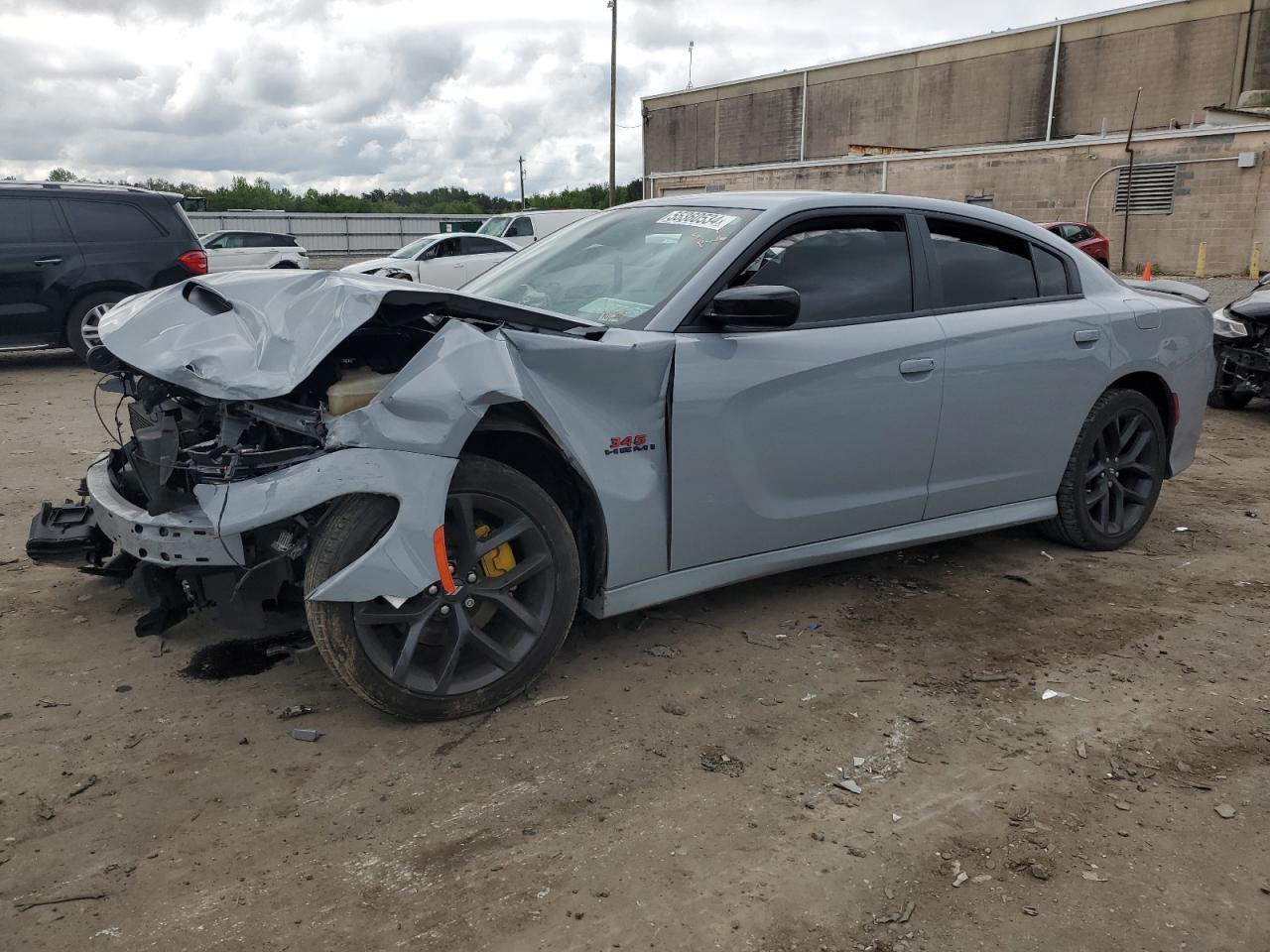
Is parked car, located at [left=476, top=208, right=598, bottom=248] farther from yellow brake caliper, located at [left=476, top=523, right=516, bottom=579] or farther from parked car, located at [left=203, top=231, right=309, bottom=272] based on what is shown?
yellow brake caliper, located at [left=476, top=523, right=516, bottom=579]

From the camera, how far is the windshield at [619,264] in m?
3.59

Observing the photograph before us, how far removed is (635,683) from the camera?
343 centimetres

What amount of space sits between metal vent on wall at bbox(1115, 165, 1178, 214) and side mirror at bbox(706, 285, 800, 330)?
26892 mm

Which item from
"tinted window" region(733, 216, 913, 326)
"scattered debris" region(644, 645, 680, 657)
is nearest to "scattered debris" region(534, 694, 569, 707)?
"scattered debris" region(644, 645, 680, 657)

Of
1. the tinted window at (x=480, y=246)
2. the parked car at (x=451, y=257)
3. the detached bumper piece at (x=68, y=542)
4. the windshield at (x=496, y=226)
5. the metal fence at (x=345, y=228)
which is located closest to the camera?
the detached bumper piece at (x=68, y=542)

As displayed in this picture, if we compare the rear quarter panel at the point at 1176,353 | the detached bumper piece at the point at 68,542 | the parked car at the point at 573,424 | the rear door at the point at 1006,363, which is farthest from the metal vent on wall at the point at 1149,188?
the detached bumper piece at the point at 68,542

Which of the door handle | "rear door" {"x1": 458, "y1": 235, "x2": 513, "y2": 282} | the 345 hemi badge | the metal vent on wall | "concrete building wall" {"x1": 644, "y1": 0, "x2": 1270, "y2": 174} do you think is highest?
"concrete building wall" {"x1": 644, "y1": 0, "x2": 1270, "y2": 174}

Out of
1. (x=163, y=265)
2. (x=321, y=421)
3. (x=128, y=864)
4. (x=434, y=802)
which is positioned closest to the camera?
(x=128, y=864)

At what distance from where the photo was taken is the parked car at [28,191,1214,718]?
2883mm

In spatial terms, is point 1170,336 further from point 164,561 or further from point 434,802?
point 164,561

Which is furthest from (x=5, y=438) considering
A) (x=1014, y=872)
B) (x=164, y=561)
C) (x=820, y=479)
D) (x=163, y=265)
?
(x=1014, y=872)

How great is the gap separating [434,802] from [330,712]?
66cm

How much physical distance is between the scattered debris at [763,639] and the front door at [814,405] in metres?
0.38

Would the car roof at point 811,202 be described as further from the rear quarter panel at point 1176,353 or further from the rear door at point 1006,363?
the rear quarter panel at point 1176,353
